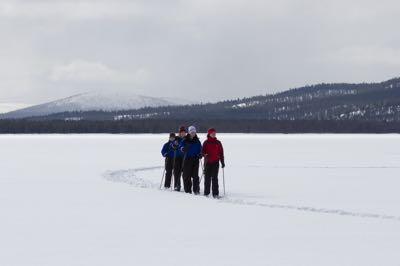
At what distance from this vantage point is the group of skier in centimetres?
1565

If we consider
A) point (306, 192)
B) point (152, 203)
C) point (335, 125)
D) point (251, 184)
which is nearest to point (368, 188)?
point (306, 192)

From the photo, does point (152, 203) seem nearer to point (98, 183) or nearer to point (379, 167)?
point (98, 183)

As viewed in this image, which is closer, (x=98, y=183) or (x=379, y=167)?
(x=98, y=183)

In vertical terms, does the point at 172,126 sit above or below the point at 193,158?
above

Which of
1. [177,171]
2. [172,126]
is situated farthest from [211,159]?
[172,126]

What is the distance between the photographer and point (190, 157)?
16.4 m

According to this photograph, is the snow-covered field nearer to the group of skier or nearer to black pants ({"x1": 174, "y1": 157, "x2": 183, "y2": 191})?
the group of skier

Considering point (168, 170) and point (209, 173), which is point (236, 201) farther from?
point (168, 170)

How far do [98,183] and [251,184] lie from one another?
14.2 ft

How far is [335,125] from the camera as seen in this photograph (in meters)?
143

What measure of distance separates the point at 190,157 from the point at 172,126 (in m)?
119

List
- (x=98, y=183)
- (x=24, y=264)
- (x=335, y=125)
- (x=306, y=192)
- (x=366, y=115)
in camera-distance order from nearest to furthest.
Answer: (x=24, y=264)
(x=306, y=192)
(x=98, y=183)
(x=335, y=125)
(x=366, y=115)

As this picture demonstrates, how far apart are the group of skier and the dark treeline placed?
106 metres

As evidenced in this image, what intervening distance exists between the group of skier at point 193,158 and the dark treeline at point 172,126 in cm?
10556
